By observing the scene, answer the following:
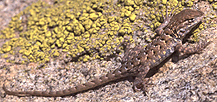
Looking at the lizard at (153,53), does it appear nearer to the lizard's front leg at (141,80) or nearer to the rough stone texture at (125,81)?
the lizard's front leg at (141,80)

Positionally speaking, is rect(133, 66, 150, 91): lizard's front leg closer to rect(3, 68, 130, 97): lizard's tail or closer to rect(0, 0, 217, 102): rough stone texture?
rect(0, 0, 217, 102): rough stone texture

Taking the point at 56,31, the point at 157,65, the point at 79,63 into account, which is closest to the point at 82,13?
the point at 56,31

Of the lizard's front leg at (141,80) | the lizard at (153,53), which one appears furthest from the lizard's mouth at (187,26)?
the lizard's front leg at (141,80)

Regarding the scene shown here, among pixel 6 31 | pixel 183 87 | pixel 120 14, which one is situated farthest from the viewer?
pixel 6 31

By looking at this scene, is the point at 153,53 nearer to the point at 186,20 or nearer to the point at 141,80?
the point at 141,80

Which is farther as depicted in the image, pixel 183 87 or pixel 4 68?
pixel 4 68

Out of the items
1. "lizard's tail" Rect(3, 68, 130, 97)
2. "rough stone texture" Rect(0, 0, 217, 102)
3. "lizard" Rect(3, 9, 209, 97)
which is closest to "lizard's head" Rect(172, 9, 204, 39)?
"lizard" Rect(3, 9, 209, 97)

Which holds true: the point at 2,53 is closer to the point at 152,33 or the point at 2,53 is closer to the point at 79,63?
the point at 79,63
